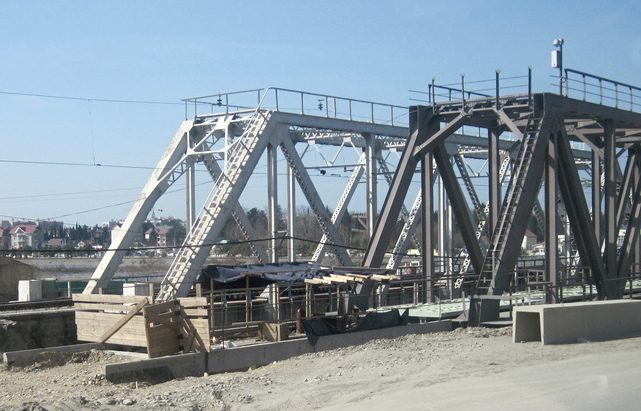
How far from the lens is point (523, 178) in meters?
22.6

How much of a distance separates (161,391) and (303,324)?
21.8 feet

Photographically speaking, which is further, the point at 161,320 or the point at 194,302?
the point at 194,302

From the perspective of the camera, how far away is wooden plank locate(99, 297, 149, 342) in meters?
19.0

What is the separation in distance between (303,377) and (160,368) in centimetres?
364

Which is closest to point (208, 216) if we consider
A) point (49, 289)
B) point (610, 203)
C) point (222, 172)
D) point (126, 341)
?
point (222, 172)

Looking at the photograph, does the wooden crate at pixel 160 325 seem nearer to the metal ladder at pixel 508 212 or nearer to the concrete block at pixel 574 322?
the concrete block at pixel 574 322

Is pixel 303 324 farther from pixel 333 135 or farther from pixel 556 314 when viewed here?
pixel 333 135

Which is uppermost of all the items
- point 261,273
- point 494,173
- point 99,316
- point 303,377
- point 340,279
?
point 494,173

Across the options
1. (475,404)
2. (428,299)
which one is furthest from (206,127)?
(475,404)

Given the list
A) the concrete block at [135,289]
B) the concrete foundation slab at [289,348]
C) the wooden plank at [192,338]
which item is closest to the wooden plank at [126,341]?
the wooden plank at [192,338]

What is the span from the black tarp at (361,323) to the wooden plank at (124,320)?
177 inches

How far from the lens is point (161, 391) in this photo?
15086mm

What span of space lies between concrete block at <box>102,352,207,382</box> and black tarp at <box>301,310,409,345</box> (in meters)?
3.54

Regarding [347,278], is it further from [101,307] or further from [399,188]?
[101,307]
